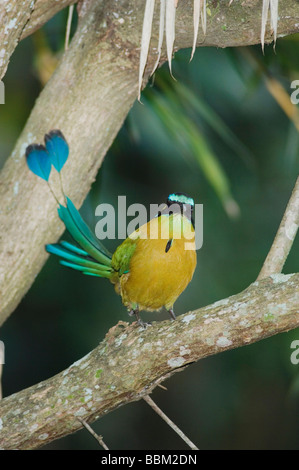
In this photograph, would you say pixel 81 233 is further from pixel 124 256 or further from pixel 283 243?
pixel 283 243

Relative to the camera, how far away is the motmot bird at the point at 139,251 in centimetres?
241

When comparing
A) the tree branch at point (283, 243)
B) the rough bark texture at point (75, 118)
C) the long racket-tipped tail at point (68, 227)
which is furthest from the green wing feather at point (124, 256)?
the tree branch at point (283, 243)

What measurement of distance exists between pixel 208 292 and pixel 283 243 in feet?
11.6

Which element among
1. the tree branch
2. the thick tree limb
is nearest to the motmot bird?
the tree branch

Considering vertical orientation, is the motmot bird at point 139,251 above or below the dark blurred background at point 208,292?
below

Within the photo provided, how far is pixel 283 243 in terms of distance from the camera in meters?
2.10

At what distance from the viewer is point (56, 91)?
9.11 feet

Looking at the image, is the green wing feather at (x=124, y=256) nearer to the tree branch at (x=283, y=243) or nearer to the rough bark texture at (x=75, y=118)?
the rough bark texture at (x=75, y=118)

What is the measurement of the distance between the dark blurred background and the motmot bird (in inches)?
103

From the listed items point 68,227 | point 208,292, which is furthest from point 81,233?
point 208,292

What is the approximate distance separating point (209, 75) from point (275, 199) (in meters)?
1.34

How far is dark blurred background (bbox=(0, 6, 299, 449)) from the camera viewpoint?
227 inches

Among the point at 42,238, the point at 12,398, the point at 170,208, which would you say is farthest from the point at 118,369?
the point at 42,238

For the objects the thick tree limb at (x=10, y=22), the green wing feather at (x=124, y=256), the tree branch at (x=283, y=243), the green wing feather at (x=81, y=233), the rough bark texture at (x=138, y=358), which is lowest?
the rough bark texture at (x=138, y=358)
